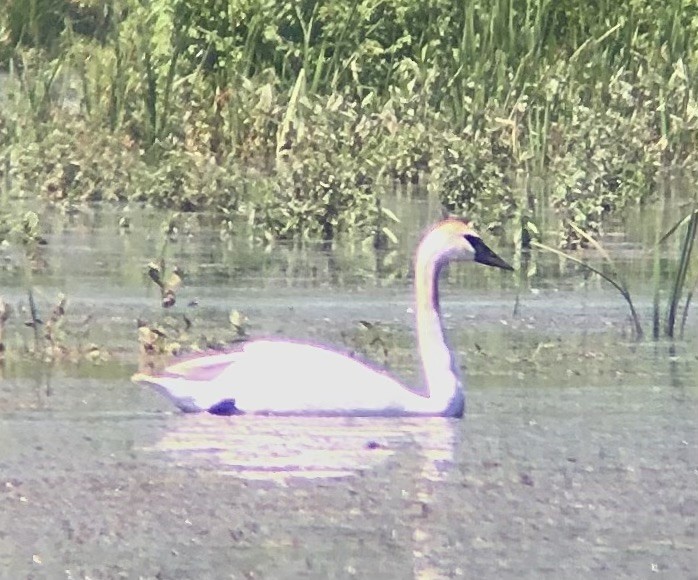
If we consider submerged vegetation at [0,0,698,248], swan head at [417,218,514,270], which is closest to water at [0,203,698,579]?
swan head at [417,218,514,270]

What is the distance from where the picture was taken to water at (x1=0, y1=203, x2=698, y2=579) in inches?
236

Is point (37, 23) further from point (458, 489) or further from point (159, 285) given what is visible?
point (458, 489)

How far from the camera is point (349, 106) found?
1479 cm

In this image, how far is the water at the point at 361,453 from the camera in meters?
5.99

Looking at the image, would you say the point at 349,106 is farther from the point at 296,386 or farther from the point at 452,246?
the point at 296,386

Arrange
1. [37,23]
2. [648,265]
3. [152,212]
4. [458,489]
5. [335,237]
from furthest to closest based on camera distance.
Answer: [37,23]
[152,212]
[335,237]
[648,265]
[458,489]

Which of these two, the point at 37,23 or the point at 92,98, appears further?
the point at 37,23

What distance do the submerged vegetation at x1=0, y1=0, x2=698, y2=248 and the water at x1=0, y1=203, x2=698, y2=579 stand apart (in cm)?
232

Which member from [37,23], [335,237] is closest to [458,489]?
[335,237]

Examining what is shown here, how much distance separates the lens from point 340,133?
45.8 feet

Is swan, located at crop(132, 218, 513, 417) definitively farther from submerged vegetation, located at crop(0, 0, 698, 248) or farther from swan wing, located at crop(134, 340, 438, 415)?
submerged vegetation, located at crop(0, 0, 698, 248)

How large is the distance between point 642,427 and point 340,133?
6.42 metres

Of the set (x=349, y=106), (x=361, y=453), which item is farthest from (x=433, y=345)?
(x=349, y=106)

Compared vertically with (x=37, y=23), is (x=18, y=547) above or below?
below
